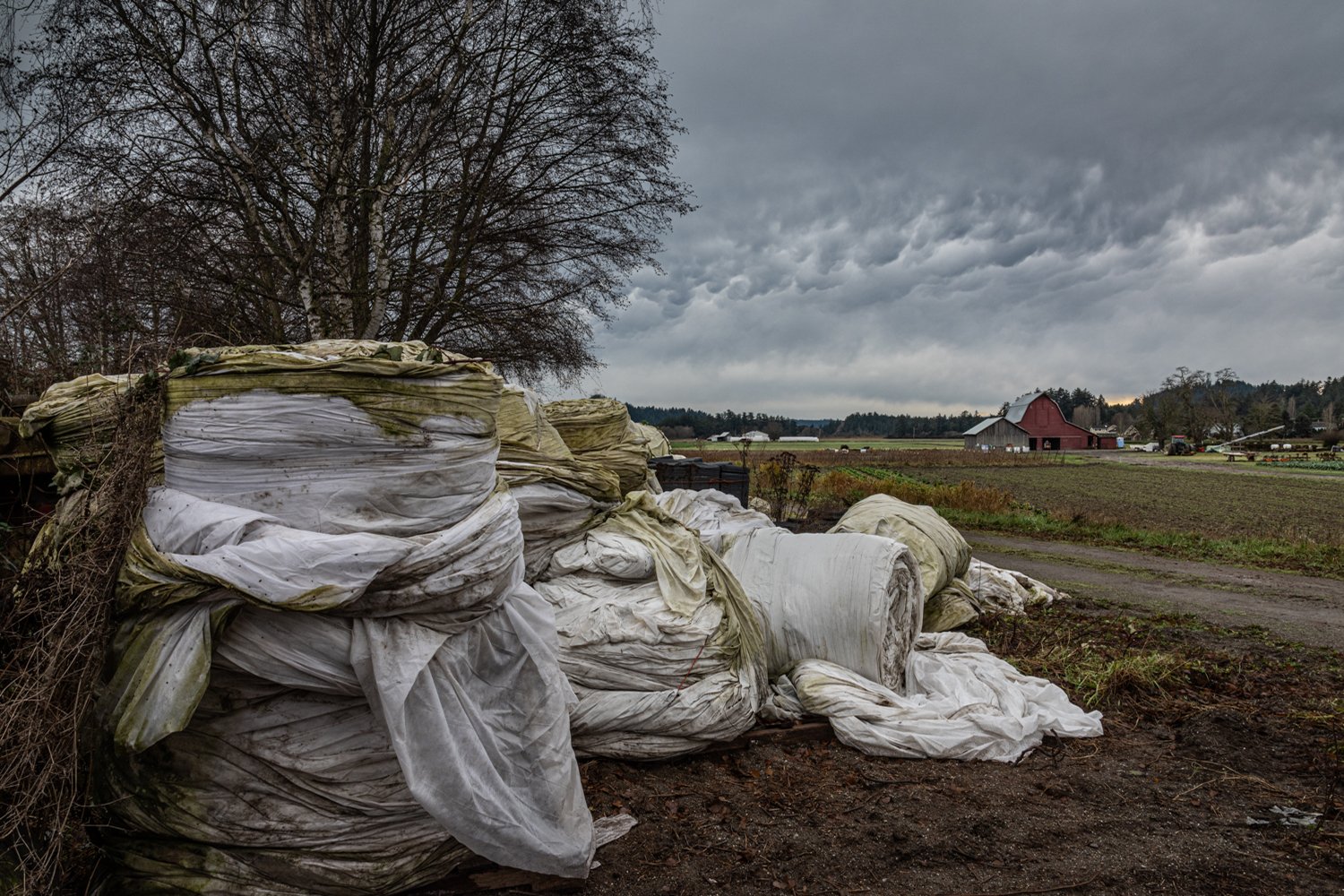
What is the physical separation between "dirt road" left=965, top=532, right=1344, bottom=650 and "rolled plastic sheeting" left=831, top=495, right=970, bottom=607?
2640mm

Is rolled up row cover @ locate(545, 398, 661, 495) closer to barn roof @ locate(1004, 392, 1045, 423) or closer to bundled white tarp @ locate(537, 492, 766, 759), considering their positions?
bundled white tarp @ locate(537, 492, 766, 759)

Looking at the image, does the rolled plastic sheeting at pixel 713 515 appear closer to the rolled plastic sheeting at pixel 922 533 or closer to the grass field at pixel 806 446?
the rolled plastic sheeting at pixel 922 533

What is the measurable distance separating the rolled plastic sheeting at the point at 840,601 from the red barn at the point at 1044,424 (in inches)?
2610

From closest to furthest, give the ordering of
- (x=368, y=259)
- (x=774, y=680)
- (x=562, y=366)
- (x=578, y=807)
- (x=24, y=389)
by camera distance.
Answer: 1. (x=578, y=807)
2. (x=24, y=389)
3. (x=774, y=680)
4. (x=368, y=259)
5. (x=562, y=366)

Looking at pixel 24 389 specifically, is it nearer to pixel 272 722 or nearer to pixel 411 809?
pixel 272 722

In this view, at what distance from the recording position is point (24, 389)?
280 centimetres

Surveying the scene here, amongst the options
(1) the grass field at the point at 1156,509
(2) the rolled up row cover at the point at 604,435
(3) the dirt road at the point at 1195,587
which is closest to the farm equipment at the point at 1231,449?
(1) the grass field at the point at 1156,509

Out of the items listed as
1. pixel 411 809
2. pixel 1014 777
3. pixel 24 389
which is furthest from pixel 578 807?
pixel 24 389

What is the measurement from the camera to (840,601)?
3.68m

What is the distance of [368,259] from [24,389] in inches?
216

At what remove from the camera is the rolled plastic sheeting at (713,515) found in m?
4.46

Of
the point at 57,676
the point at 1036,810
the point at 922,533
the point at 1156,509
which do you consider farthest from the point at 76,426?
the point at 1156,509

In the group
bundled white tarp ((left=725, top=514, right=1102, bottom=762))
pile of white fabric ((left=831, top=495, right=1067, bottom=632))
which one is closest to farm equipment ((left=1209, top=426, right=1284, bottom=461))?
pile of white fabric ((left=831, top=495, right=1067, bottom=632))

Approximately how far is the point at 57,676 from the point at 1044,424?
70.9 metres
